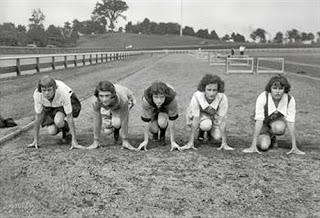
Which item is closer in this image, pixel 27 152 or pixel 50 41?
pixel 27 152

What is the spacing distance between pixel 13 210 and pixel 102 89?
2.04 meters

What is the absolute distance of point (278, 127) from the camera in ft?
19.5

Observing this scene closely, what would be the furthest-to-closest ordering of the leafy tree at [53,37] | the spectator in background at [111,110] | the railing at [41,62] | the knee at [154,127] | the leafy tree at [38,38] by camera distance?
the leafy tree at [53,37], the leafy tree at [38,38], the railing at [41,62], the knee at [154,127], the spectator in background at [111,110]

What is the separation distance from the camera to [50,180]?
15.7 feet

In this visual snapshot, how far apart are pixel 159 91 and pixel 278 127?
1.80 meters

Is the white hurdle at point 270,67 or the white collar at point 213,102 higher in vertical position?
the white collar at point 213,102

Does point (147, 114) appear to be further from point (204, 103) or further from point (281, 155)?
point (281, 155)

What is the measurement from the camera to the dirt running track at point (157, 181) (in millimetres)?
3971

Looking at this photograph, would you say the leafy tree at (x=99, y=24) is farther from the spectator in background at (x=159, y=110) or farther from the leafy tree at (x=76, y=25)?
the spectator in background at (x=159, y=110)

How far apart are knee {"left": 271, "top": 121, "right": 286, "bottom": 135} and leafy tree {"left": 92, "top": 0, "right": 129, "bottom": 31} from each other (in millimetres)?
168167

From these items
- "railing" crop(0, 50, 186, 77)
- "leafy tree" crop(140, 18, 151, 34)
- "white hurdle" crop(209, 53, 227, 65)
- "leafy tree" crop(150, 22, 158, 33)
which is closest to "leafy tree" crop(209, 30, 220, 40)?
"leafy tree" crop(150, 22, 158, 33)

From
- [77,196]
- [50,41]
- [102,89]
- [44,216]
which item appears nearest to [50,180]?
[77,196]

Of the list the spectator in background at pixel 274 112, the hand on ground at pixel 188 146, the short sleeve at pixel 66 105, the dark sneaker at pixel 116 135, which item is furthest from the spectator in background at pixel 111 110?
the spectator in background at pixel 274 112

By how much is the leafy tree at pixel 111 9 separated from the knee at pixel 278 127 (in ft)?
552
